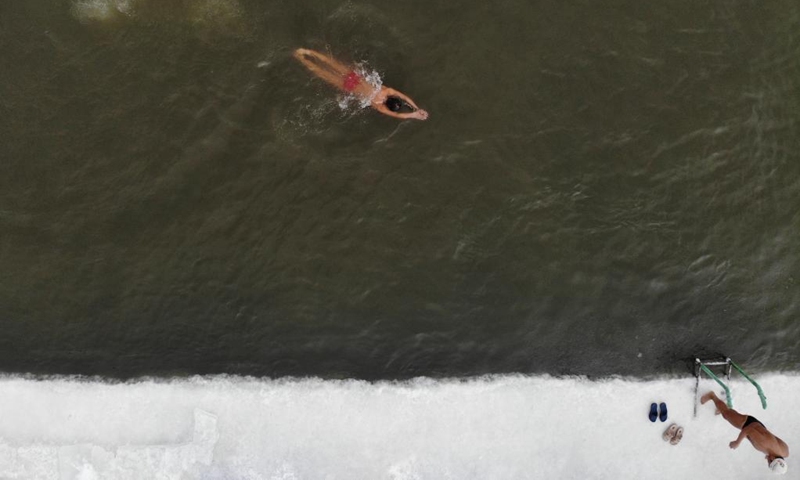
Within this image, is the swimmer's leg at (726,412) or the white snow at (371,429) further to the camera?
the white snow at (371,429)

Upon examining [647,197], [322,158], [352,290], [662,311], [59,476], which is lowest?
[59,476]

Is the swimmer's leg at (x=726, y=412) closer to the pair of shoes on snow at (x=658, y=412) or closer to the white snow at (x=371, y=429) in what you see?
the white snow at (x=371, y=429)

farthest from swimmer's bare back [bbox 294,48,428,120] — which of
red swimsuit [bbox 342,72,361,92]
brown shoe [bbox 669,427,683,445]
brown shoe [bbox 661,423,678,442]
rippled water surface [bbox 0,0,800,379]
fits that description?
brown shoe [bbox 669,427,683,445]

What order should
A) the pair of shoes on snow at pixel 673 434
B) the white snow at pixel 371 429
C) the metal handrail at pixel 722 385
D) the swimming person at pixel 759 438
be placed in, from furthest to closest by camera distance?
the pair of shoes on snow at pixel 673 434, the metal handrail at pixel 722 385, the white snow at pixel 371 429, the swimming person at pixel 759 438


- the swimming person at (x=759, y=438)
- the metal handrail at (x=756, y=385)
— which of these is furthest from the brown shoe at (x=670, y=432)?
the metal handrail at (x=756, y=385)

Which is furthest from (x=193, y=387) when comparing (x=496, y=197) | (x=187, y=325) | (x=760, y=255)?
(x=760, y=255)

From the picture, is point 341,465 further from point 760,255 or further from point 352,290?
point 760,255
